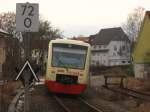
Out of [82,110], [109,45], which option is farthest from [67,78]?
[109,45]

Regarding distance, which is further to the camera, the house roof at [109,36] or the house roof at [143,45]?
the house roof at [109,36]

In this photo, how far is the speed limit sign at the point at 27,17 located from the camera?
1484cm

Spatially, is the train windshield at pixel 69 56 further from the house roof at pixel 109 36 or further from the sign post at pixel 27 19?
the house roof at pixel 109 36

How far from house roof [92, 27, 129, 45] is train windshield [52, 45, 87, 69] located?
10779 cm

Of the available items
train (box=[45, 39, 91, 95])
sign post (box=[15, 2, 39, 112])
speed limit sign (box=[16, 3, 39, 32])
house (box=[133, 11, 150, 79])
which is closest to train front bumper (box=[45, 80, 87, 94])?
train (box=[45, 39, 91, 95])

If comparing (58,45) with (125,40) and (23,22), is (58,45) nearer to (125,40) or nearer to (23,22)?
(23,22)

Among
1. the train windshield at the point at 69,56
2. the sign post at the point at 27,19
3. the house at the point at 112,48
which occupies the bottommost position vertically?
the house at the point at 112,48

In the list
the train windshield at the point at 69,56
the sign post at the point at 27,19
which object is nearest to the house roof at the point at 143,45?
the train windshield at the point at 69,56

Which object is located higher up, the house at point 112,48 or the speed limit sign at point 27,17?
the speed limit sign at point 27,17

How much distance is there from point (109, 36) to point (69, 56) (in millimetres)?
110517

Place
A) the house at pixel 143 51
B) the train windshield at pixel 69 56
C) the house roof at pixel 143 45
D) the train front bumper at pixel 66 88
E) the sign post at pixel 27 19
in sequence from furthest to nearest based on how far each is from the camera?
the house roof at pixel 143 45, the house at pixel 143 51, the train windshield at pixel 69 56, the train front bumper at pixel 66 88, the sign post at pixel 27 19

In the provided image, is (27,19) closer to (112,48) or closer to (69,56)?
(69,56)

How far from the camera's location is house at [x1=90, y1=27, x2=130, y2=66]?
5448 inches

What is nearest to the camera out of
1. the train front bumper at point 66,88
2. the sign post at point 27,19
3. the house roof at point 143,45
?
the sign post at point 27,19
